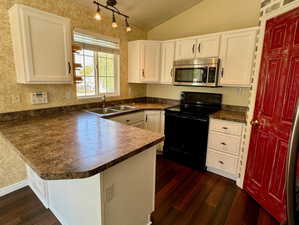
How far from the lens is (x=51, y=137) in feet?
4.71

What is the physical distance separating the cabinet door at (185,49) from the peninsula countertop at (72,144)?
6.24 ft

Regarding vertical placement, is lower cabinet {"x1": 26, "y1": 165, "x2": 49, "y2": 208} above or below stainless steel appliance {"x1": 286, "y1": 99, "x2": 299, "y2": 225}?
below

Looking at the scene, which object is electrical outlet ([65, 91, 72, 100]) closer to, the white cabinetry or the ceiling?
the ceiling

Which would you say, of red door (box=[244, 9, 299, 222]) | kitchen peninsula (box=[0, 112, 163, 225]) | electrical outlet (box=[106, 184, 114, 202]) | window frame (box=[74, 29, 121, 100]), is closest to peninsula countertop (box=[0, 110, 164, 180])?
kitchen peninsula (box=[0, 112, 163, 225])

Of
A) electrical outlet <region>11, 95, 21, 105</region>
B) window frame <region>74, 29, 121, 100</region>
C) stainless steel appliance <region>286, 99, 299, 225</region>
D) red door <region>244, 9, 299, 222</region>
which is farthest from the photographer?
window frame <region>74, 29, 121, 100</region>

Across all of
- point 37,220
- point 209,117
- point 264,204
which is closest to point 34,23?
point 37,220

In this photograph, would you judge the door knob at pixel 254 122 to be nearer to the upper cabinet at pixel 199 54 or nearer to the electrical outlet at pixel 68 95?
the upper cabinet at pixel 199 54

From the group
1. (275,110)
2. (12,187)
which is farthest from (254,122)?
(12,187)

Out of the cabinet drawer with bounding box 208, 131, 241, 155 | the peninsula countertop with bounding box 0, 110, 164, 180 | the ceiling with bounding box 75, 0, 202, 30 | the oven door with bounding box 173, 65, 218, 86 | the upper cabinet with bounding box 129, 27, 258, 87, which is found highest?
the ceiling with bounding box 75, 0, 202, 30

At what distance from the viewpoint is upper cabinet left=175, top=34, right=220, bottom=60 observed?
2675mm

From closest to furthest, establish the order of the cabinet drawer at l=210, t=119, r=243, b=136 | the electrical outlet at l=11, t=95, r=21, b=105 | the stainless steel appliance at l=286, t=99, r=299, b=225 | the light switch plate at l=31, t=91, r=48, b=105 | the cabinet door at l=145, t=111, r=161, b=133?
the stainless steel appliance at l=286, t=99, r=299, b=225
the electrical outlet at l=11, t=95, r=21, b=105
the light switch plate at l=31, t=91, r=48, b=105
the cabinet drawer at l=210, t=119, r=243, b=136
the cabinet door at l=145, t=111, r=161, b=133

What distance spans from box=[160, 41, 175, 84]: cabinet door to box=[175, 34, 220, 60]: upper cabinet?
0.12 meters

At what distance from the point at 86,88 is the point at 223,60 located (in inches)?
89.7

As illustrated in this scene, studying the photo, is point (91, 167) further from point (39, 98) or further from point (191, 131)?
point (191, 131)
